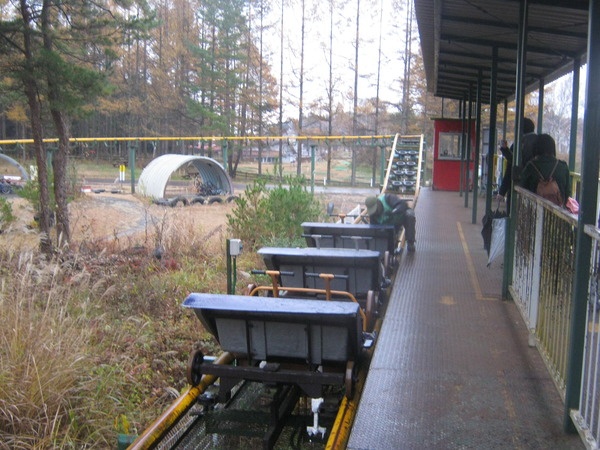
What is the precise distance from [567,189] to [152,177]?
87.2 feet

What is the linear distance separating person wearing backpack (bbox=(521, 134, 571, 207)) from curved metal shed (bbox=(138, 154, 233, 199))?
2231 centimetres

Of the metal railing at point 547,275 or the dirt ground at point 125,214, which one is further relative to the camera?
the dirt ground at point 125,214

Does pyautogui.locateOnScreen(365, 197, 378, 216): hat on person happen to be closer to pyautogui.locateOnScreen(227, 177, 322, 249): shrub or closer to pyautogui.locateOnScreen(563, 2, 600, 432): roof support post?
pyautogui.locateOnScreen(227, 177, 322, 249): shrub

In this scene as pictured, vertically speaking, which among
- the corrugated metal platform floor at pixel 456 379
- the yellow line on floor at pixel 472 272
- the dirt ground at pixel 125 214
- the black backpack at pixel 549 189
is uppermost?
the black backpack at pixel 549 189

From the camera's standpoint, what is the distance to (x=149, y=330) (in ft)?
26.1

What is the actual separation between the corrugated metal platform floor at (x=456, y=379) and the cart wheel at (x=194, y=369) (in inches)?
46.6

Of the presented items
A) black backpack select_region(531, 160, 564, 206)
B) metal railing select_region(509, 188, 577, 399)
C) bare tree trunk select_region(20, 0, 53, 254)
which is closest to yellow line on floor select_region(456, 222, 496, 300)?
metal railing select_region(509, 188, 577, 399)

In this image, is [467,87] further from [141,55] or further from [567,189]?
[141,55]

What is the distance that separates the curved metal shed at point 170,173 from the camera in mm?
30172

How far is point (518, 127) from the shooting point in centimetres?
657

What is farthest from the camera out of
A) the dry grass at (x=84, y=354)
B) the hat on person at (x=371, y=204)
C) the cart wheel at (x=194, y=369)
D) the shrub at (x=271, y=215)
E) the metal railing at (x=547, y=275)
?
the shrub at (x=271, y=215)

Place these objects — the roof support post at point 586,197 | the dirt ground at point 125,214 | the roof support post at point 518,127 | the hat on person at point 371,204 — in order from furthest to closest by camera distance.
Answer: the dirt ground at point 125,214
the hat on person at point 371,204
the roof support post at point 518,127
the roof support post at point 586,197

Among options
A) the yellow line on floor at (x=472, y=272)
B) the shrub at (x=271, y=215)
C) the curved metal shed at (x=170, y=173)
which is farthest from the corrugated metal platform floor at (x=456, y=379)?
the curved metal shed at (x=170, y=173)

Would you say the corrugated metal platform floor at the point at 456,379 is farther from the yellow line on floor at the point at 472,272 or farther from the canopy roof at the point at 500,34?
the canopy roof at the point at 500,34
